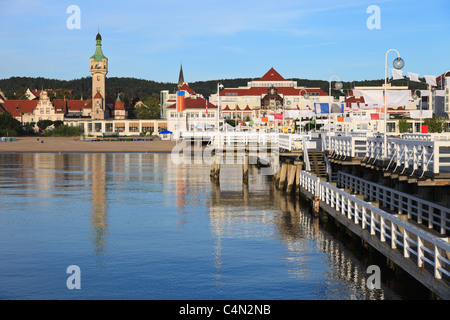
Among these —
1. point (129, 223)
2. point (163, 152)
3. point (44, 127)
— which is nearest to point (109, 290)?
point (129, 223)

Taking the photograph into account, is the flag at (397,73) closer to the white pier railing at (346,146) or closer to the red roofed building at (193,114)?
the white pier railing at (346,146)

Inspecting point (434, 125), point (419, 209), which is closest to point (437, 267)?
point (419, 209)

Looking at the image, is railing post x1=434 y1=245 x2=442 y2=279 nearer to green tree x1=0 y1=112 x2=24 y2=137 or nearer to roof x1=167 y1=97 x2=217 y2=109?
green tree x1=0 y1=112 x2=24 y2=137

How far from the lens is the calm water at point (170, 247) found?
764 inches

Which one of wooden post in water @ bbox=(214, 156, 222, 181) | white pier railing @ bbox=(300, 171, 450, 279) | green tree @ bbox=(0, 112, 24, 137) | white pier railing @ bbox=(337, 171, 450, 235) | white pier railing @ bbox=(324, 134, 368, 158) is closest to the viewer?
white pier railing @ bbox=(300, 171, 450, 279)

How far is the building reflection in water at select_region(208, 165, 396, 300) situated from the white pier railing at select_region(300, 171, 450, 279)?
1253mm

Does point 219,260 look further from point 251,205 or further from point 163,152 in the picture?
point 163,152

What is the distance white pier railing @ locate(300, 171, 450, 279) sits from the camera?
15.6m

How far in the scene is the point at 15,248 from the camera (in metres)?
25.5

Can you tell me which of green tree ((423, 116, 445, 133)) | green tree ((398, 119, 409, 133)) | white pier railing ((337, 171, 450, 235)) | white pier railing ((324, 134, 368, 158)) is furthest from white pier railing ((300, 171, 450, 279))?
green tree ((423, 116, 445, 133))

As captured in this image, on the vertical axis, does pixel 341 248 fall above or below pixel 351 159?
below

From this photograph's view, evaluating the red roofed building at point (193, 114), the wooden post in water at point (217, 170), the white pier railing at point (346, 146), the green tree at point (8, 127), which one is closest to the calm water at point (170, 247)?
the white pier railing at point (346, 146)
